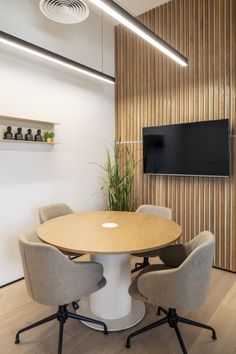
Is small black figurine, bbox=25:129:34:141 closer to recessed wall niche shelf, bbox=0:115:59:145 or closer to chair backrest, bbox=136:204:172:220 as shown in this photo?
recessed wall niche shelf, bbox=0:115:59:145

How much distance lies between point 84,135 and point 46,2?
1.82 metres

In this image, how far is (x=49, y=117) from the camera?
3.50 metres

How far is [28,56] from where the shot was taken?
322cm

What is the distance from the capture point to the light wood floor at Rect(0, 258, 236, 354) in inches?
78.6

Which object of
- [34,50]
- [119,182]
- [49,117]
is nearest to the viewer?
[34,50]

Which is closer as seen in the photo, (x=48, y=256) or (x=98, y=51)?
(x=48, y=256)

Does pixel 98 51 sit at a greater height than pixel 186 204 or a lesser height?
greater

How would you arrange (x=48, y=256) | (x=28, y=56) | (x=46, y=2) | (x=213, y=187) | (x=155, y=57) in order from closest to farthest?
1. (x=48, y=256)
2. (x=46, y=2)
3. (x=28, y=56)
4. (x=213, y=187)
5. (x=155, y=57)

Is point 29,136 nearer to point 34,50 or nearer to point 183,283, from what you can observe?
point 34,50

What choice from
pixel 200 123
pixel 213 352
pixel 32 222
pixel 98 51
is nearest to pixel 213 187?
pixel 200 123

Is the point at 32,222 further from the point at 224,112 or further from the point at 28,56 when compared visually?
the point at 224,112

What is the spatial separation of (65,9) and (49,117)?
1287mm

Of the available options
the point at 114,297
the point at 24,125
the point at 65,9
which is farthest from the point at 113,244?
the point at 65,9

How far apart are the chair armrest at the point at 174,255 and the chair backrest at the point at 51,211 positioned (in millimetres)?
1392
